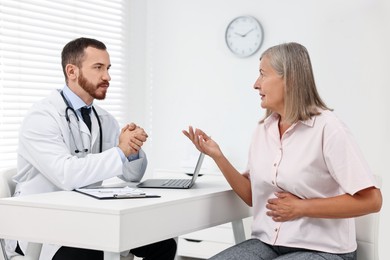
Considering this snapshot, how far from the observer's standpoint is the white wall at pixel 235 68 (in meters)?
4.21

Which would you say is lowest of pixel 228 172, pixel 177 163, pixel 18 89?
pixel 177 163

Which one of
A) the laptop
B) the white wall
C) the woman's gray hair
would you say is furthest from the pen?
the white wall

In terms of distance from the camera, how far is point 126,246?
6.16 ft

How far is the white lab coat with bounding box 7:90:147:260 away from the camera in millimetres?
2385

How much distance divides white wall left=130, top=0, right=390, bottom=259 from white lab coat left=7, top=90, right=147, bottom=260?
2.02 metres

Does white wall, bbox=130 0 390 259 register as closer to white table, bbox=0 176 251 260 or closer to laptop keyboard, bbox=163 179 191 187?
laptop keyboard, bbox=163 179 191 187

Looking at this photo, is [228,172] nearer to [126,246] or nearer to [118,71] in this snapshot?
[126,246]

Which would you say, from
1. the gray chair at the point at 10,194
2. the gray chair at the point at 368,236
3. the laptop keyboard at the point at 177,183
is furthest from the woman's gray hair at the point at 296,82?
the gray chair at the point at 10,194

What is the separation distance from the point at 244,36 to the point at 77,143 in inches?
93.1

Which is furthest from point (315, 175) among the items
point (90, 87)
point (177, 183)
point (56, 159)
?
point (90, 87)

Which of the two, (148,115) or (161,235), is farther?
(148,115)

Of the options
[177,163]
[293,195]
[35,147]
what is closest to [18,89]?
[177,163]

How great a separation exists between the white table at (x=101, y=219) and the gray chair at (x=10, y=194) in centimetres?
27

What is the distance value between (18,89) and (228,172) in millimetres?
2176
